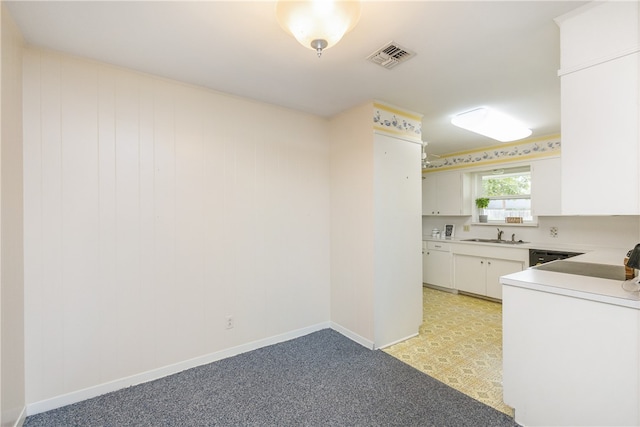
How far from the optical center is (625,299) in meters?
1.34

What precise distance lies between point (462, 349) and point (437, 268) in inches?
87.5

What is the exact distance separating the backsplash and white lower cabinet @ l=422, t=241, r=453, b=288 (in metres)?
0.67

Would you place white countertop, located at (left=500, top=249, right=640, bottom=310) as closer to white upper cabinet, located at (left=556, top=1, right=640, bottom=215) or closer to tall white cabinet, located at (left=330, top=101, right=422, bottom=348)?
white upper cabinet, located at (left=556, top=1, right=640, bottom=215)

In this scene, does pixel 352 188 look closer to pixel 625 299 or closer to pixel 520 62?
pixel 520 62

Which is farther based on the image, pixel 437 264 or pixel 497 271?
pixel 437 264

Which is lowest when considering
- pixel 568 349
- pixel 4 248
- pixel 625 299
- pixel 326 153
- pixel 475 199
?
pixel 568 349

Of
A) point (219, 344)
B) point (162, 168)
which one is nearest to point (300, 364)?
point (219, 344)

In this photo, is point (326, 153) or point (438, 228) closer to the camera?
point (326, 153)

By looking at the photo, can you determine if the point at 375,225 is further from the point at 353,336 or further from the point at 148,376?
the point at 148,376

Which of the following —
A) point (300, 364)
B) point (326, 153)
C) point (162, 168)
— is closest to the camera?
point (162, 168)

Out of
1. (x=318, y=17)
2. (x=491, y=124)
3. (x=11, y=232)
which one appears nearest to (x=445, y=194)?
(x=491, y=124)

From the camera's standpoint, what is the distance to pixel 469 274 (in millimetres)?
4309

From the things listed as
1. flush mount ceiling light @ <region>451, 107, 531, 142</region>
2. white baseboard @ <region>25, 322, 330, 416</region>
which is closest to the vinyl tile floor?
white baseboard @ <region>25, 322, 330, 416</region>

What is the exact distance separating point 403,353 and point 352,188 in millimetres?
1695
